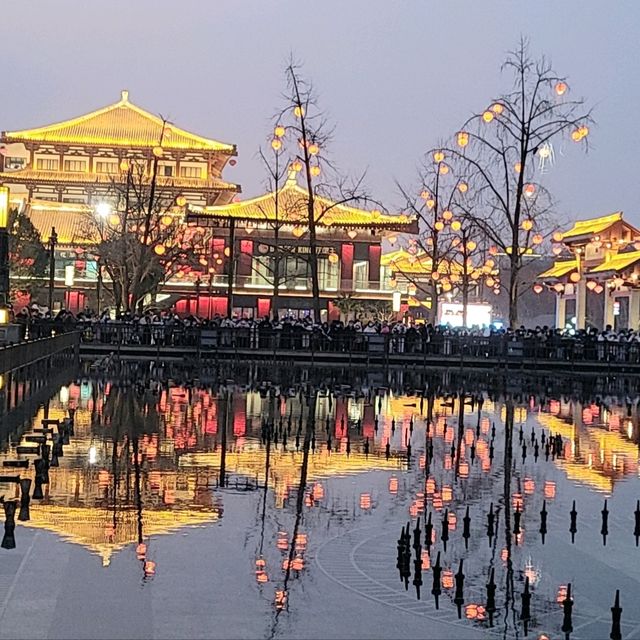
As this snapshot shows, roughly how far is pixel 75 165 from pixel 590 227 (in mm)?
31035

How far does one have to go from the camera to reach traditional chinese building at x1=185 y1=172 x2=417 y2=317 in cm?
5981

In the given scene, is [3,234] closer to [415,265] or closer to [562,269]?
[562,269]

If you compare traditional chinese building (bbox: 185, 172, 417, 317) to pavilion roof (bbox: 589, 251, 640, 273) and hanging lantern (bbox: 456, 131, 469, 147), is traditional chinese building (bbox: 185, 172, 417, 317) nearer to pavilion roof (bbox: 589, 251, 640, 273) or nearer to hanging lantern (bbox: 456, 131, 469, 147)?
pavilion roof (bbox: 589, 251, 640, 273)

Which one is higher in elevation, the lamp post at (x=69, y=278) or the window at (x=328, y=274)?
the window at (x=328, y=274)

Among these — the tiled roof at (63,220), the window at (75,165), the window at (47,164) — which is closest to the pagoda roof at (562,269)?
the tiled roof at (63,220)

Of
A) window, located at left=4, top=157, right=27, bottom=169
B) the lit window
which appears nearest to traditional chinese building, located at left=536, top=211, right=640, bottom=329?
the lit window

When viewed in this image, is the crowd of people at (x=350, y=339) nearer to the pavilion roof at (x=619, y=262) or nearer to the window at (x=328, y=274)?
the pavilion roof at (x=619, y=262)

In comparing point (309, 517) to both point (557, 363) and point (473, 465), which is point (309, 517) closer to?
point (473, 465)

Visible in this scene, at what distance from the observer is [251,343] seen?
3831cm

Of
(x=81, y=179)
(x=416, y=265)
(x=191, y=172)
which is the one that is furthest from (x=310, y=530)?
(x=191, y=172)

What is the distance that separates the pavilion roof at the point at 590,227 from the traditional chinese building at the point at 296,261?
835 cm

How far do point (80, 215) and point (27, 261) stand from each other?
10795 millimetres

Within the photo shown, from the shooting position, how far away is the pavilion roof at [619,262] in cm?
4978

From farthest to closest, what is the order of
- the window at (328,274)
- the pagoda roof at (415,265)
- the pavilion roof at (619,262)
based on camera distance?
the window at (328,274), the pagoda roof at (415,265), the pavilion roof at (619,262)
